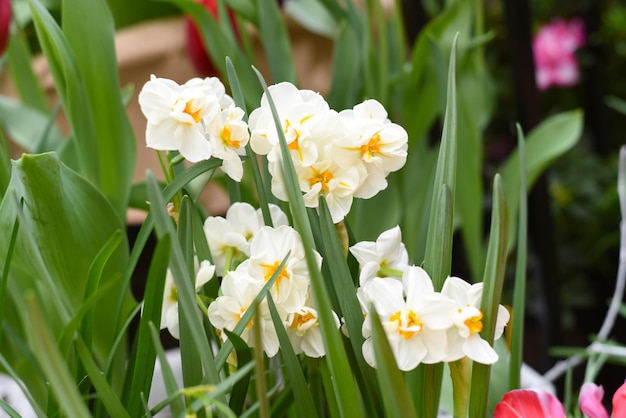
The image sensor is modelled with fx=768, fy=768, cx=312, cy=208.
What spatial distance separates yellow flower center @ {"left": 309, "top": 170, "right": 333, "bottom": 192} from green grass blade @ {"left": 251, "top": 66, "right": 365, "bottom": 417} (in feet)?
0.07

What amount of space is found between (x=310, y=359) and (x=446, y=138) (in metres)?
0.10

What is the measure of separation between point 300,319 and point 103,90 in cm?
22

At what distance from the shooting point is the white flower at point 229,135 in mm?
277

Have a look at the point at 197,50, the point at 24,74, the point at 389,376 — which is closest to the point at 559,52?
the point at 197,50

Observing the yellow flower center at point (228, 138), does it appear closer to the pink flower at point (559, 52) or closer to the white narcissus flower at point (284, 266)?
the white narcissus flower at point (284, 266)

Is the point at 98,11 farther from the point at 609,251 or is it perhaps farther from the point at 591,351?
the point at 609,251

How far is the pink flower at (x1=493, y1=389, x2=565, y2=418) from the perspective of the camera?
10.9 inches

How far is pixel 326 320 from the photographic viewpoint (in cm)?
24

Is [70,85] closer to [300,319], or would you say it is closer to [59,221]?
[59,221]

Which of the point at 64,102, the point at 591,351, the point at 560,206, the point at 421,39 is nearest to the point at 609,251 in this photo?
the point at 560,206

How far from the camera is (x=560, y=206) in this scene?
1090mm

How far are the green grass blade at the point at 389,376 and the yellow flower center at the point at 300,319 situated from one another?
0.05m

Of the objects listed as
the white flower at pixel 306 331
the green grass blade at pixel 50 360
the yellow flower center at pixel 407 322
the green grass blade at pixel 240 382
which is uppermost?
the green grass blade at pixel 50 360

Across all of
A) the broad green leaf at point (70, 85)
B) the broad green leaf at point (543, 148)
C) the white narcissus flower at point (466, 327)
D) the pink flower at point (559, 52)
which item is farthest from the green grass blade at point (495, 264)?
the pink flower at point (559, 52)
